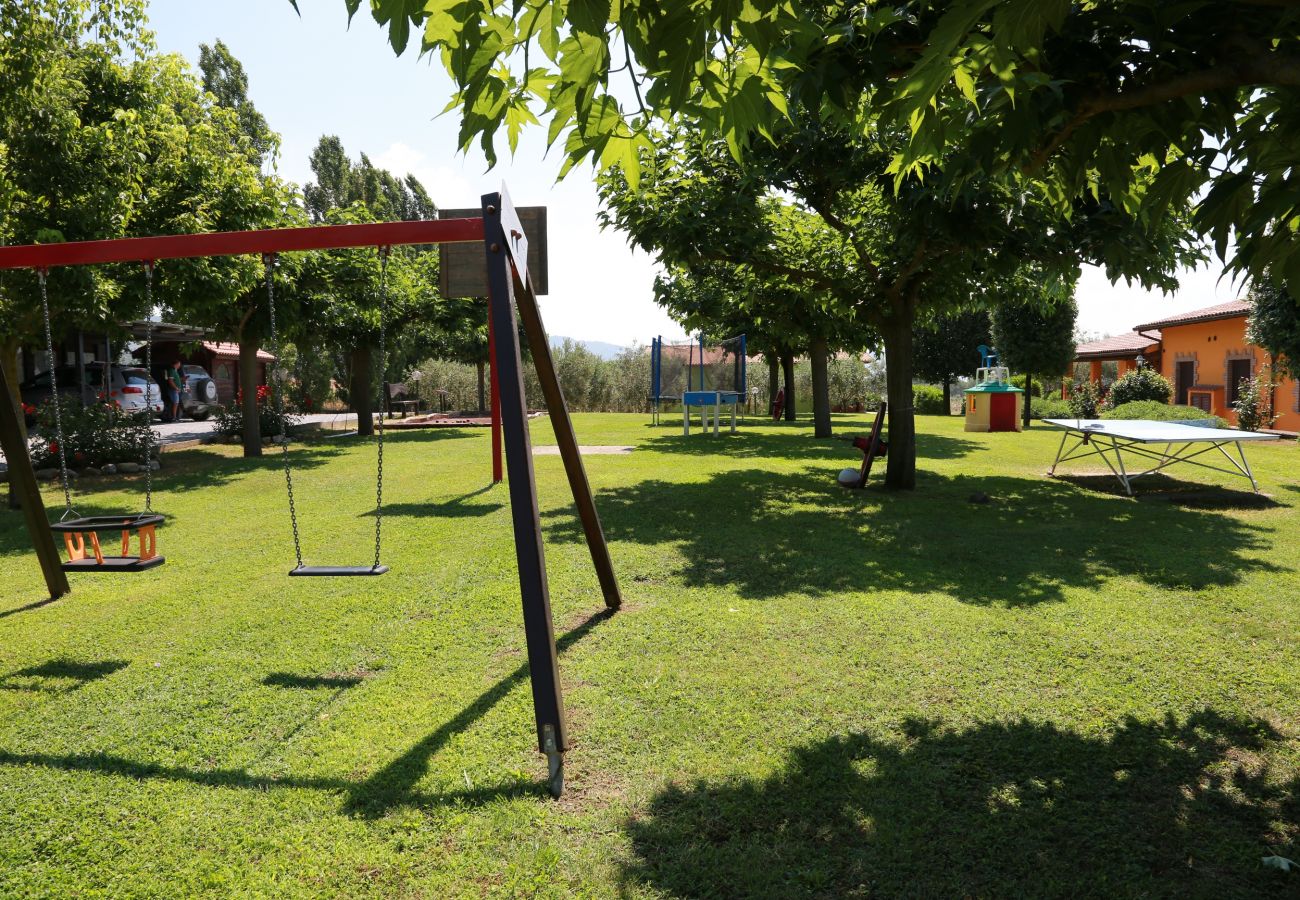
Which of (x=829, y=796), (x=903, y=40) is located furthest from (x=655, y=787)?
(x=903, y=40)

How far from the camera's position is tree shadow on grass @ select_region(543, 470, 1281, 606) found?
19.9ft

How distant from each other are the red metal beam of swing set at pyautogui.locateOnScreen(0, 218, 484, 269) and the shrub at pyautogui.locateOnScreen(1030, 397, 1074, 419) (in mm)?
25454

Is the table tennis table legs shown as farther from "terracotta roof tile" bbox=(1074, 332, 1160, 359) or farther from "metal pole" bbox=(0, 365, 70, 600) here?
"terracotta roof tile" bbox=(1074, 332, 1160, 359)

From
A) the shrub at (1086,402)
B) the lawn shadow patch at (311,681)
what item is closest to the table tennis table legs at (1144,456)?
the lawn shadow patch at (311,681)

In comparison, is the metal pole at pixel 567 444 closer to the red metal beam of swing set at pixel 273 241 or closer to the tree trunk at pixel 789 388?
the red metal beam of swing set at pixel 273 241

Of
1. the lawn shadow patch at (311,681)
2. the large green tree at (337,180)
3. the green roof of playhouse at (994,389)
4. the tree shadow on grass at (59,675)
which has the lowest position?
the lawn shadow patch at (311,681)

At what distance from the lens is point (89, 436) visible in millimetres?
12086

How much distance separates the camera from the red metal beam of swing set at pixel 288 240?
4.15 m

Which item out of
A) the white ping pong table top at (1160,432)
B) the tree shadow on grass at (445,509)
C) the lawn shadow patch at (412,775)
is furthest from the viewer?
the white ping pong table top at (1160,432)

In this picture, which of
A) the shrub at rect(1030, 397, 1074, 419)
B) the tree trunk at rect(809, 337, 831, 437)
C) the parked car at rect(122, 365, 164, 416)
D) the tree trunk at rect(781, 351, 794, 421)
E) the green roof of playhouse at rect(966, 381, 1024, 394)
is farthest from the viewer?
the tree trunk at rect(781, 351, 794, 421)

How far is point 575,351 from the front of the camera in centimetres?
3400

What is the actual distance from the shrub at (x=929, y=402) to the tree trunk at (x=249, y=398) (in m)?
24.5

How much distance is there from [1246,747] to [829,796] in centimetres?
184

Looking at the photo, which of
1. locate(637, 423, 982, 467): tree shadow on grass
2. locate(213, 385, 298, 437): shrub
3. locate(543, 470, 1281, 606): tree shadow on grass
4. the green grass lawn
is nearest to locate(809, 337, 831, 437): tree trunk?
locate(637, 423, 982, 467): tree shadow on grass
